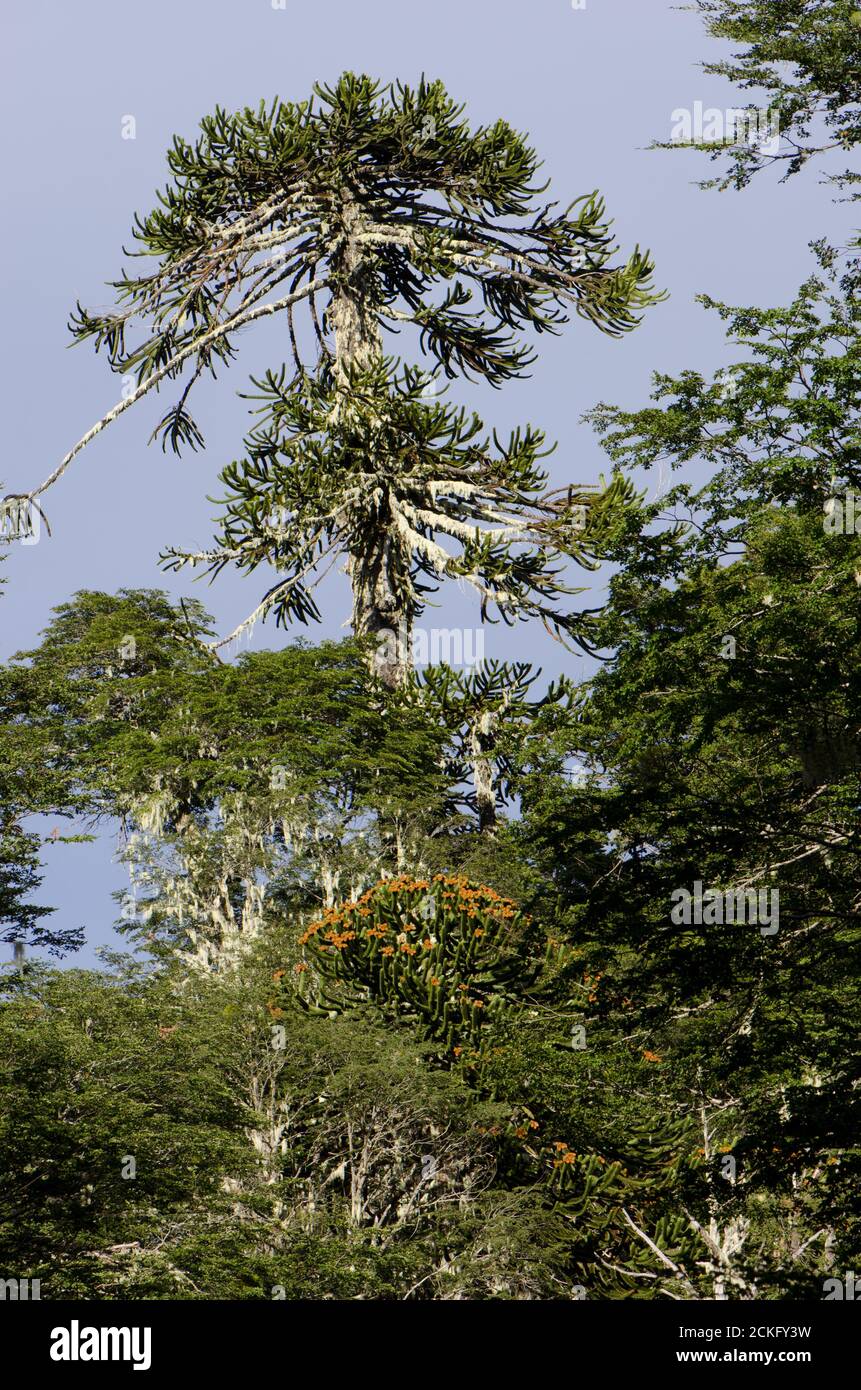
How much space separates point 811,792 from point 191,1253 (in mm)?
7167

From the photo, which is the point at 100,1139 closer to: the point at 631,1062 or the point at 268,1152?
the point at 268,1152

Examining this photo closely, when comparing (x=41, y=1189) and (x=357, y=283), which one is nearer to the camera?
(x=41, y=1189)

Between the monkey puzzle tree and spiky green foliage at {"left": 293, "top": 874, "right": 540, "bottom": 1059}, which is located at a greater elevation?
the monkey puzzle tree

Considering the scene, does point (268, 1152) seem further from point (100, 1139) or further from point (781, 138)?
point (781, 138)

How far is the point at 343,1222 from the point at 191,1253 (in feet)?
7.23

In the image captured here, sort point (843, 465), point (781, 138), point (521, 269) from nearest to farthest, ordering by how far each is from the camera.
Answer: point (843, 465), point (781, 138), point (521, 269)

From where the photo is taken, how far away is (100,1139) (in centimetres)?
1502

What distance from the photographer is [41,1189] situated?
14984 mm

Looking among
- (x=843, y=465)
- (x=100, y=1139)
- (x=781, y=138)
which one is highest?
(x=781, y=138)

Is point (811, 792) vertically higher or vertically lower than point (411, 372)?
lower

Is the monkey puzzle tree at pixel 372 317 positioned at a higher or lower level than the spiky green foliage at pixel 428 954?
higher
